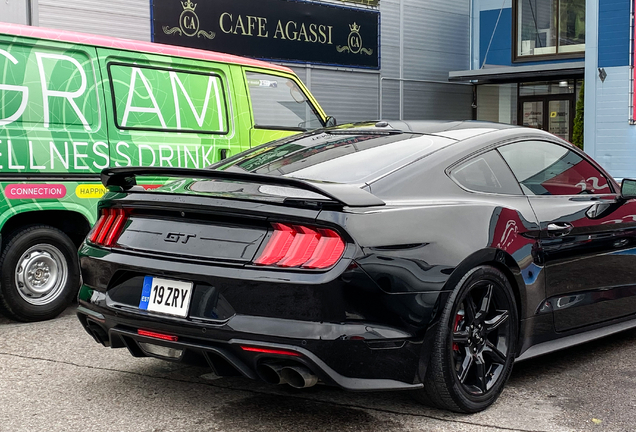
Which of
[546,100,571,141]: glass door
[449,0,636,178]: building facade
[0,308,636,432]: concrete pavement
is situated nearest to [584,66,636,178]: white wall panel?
[449,0,636,178]: building facade

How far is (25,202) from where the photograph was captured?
229 inches

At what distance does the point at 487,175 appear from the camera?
13.8 feet

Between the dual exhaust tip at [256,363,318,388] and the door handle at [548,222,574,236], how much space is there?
5.54ft

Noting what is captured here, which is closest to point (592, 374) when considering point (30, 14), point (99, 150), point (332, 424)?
point (332, 424)

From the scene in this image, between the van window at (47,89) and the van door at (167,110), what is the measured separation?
0.19m

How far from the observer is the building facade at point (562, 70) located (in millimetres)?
15000

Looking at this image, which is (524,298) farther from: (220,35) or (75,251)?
(220,35)

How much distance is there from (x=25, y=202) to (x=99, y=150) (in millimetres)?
694

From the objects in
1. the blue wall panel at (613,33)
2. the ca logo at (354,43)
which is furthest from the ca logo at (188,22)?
the blue wall panel at (613,33)

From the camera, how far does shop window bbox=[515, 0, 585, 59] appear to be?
1977 centimetres

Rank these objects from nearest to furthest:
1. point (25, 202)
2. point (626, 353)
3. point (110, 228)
Result: point (110, 228) → point (626, 353) → point (25, 202)

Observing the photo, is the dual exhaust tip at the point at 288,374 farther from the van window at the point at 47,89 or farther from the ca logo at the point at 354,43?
the ca logo at the point at 354,43

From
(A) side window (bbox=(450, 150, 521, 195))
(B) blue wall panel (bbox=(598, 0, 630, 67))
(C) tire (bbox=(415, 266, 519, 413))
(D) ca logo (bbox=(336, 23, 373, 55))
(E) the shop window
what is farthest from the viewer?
(E) the shop window

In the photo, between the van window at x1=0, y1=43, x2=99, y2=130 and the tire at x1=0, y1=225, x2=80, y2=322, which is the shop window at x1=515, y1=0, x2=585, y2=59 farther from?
the tire at x1=0, y1=225, x2=80, y2=322
